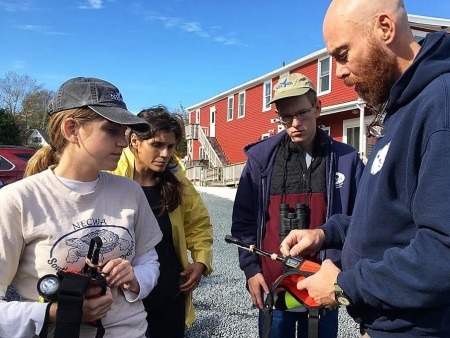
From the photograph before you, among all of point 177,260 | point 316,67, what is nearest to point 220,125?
point 316,67

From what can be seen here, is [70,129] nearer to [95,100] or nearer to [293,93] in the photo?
[95,100]

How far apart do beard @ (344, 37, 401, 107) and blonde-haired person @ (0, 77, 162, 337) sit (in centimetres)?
101

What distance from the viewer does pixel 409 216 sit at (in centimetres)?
157

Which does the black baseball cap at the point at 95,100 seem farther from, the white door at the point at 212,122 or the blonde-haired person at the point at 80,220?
the white door at the point at 212,122

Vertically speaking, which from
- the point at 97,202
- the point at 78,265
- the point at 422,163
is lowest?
the point at 78,265

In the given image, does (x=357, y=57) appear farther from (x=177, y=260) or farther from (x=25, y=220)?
(x=177, y=260)

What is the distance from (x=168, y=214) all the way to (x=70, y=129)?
3.66 ft

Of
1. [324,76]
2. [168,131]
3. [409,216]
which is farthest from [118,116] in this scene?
[324,76]

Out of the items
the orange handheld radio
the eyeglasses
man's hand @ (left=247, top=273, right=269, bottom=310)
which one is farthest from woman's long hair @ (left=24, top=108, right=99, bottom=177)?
A: man's hand @ (left=247, top=273, right=269, bottom=310)

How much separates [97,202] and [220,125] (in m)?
32.3

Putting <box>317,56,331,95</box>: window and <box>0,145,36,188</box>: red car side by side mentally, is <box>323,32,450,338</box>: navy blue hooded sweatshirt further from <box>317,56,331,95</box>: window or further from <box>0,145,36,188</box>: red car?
<box>317,56,331,95</box>: window

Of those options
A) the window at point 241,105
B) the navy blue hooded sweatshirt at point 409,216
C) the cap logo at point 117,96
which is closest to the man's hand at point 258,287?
the navy blue hooded sweatshirt at point 409,216

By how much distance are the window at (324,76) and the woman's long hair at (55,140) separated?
2046cm

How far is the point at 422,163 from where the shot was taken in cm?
148
